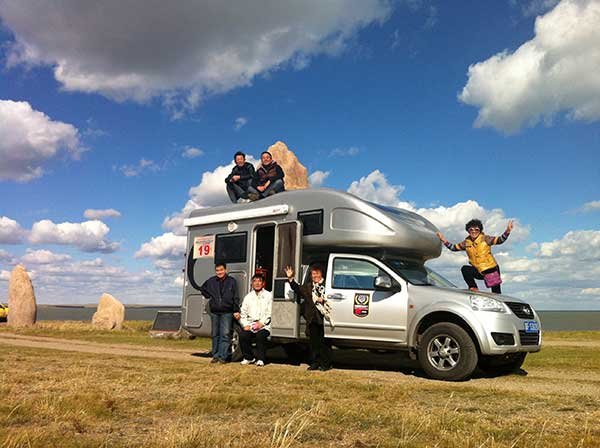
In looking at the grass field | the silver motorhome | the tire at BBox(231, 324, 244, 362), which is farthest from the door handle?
the tire at BBox(231, 324, 244, 362)

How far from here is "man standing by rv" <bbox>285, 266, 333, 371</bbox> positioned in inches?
373

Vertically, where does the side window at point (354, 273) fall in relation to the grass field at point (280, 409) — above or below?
above

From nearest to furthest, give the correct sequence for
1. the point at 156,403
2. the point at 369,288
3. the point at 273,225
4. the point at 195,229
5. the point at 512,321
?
the point at 156,403, the point at 512,321, the point at 369,288, the point at 273,225, the point at 195,229

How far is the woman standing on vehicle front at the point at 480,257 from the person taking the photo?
1025 cm

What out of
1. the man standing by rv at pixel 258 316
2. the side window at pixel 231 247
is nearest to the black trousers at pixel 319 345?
the man standing by rv at pixel 258 316

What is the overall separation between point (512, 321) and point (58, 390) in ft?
20.7

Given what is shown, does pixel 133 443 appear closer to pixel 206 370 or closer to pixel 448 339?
pixel 206 370

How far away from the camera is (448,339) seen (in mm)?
8664

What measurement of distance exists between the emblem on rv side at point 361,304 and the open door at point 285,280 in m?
1.04

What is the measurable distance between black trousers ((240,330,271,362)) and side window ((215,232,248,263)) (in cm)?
150

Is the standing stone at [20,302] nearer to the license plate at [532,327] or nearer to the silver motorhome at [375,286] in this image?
the silver motorhome at [375,286]

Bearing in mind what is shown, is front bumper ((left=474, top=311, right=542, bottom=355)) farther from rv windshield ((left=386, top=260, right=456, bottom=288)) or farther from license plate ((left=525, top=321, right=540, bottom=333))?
rv windshield ((left=386, top=260, right=456, bottom=288))

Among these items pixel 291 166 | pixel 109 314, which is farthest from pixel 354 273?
pixel 109 314

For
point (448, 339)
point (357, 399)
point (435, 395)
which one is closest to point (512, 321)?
point (448, 339)
